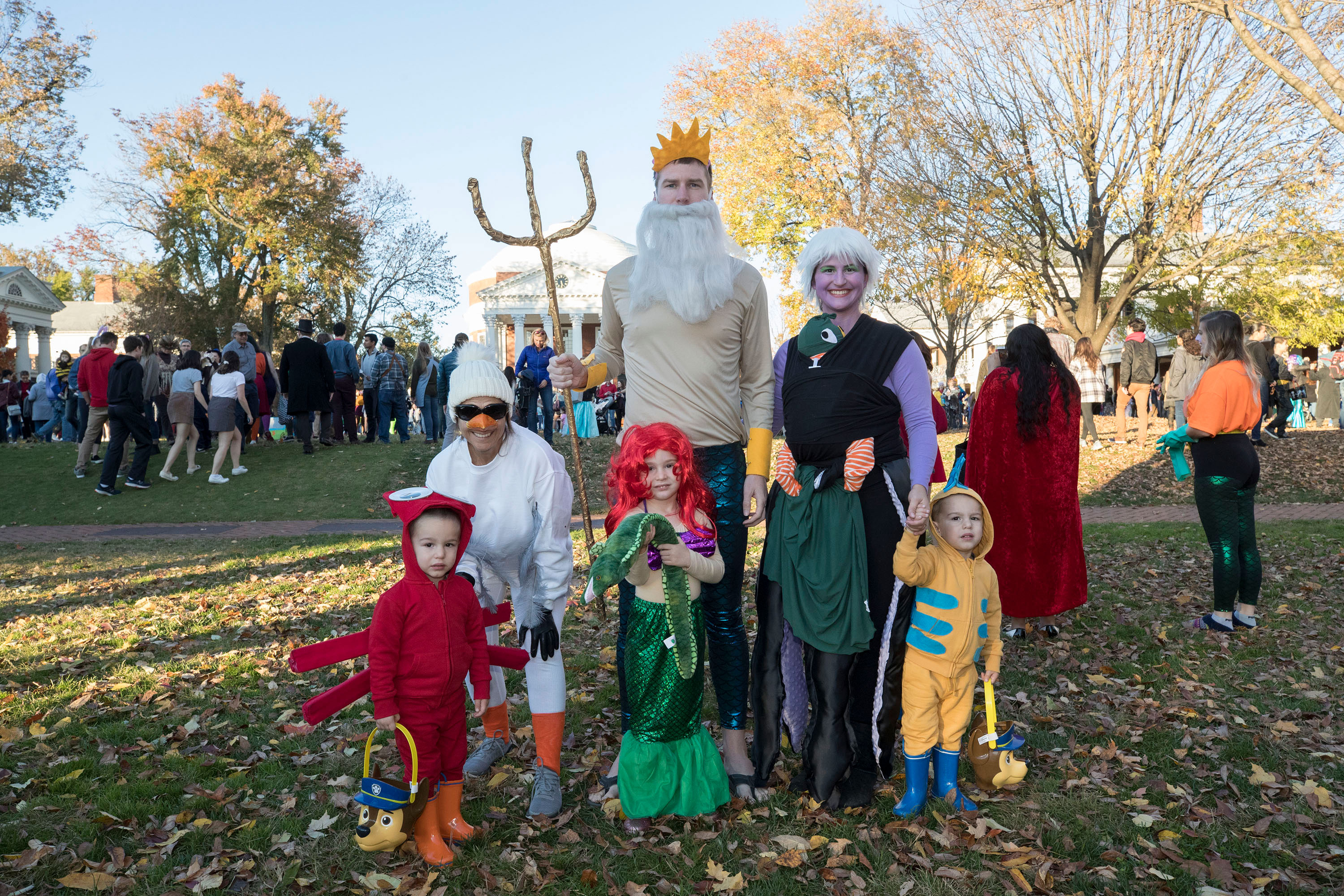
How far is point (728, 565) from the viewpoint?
369cm

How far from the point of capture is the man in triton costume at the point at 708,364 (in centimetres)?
362

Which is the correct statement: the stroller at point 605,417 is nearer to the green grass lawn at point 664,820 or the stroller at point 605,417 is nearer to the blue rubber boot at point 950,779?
the green grass lawn at point 664,820

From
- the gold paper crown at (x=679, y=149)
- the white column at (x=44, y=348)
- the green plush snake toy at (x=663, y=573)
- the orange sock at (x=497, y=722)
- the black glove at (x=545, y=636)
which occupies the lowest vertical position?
the orange sock at (x=497, y=722)

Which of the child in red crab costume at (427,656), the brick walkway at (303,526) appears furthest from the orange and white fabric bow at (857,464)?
the brick walkway at (303,526)

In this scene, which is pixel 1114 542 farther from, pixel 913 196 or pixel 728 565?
pixel 913 196

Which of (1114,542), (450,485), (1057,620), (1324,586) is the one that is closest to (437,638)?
(450,485)

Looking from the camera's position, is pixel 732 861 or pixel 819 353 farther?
pixel 819 353

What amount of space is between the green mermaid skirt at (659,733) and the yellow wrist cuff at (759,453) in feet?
1.94

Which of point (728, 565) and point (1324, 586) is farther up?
point (728, 565)

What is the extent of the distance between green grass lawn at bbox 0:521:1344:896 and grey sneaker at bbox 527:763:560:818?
0.22 feet

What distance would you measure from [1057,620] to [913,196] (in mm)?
14856

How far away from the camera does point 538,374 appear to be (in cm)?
1491

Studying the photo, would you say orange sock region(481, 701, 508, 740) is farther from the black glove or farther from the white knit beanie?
the white knit beanie

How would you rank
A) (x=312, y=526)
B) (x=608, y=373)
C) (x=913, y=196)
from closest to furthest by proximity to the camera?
(x=608, y=373)
(x=312, y=526)
(x=913, y=196)
